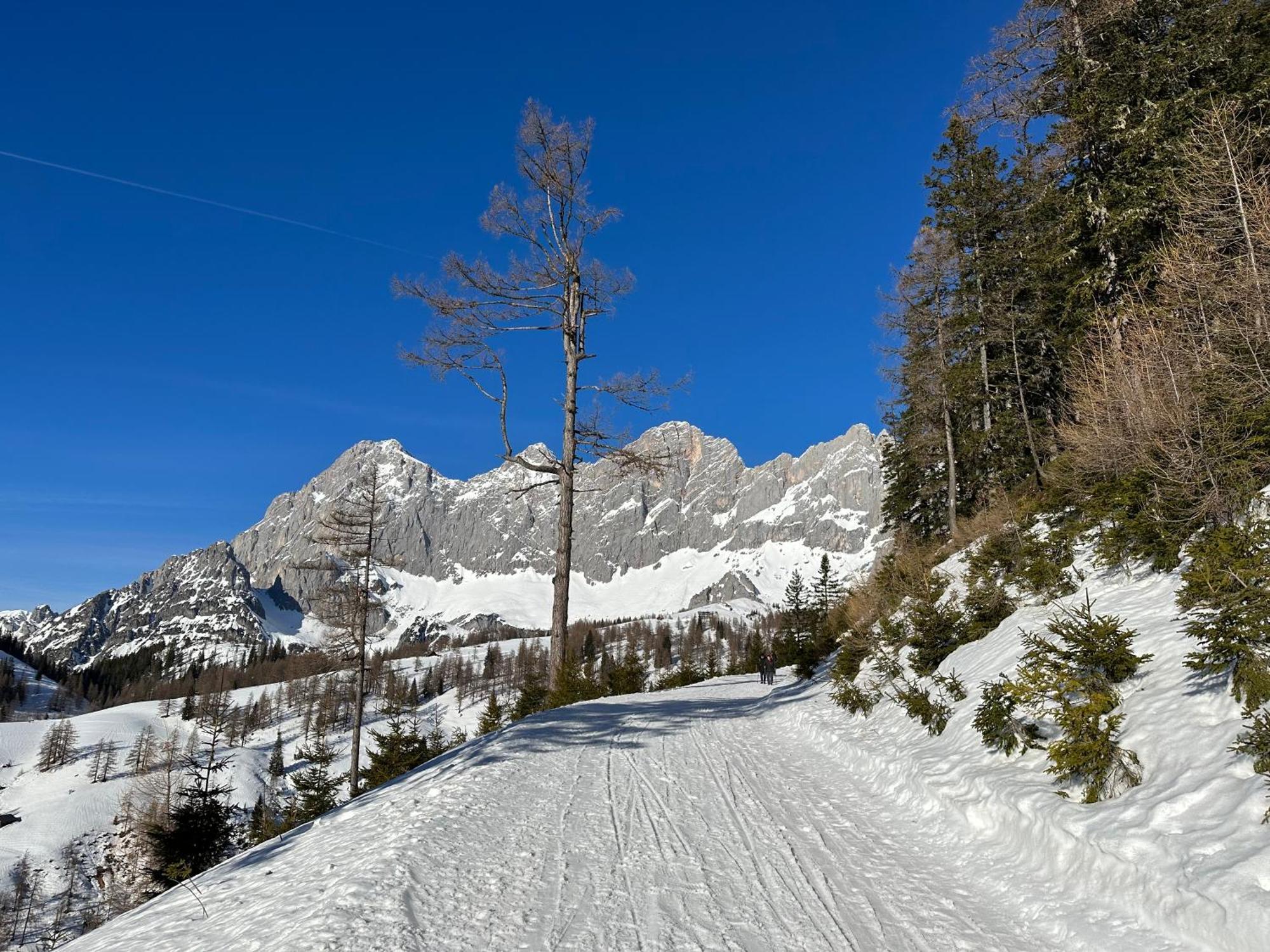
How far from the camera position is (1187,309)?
10477mm

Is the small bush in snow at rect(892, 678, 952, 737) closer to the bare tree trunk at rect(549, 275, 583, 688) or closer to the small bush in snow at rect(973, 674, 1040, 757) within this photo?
the small bush in snow at rect(973, 674, 1040, 757)

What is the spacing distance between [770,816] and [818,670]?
45.4 ft

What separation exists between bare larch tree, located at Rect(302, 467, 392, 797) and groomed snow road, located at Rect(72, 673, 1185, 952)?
633 inches

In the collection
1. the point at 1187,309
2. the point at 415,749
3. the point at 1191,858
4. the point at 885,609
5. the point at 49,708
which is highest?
the point at 1187,309

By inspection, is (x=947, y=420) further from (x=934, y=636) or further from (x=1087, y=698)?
(x=1087, y=698)

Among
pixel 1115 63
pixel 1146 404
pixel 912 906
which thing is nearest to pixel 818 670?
pixel 1146 404

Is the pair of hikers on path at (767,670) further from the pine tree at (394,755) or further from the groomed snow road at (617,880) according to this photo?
the groomed snow road at (617,880)

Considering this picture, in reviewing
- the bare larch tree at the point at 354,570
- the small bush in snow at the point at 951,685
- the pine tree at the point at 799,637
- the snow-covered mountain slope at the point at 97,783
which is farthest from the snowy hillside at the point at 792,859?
the snow-covered mountain slope at the point at 97,783

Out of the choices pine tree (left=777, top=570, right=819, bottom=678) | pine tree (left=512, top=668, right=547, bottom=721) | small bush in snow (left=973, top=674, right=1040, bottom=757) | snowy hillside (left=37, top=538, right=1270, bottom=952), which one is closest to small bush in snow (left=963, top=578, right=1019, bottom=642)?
snowy hillside (left=37, top=538, right=1270, bottom=952)

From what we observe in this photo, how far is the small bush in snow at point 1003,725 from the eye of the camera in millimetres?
6578

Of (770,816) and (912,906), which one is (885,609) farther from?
(912,906)

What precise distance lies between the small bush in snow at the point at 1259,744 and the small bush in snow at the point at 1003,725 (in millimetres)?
2142

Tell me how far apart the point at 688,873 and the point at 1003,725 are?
3989 millimetres

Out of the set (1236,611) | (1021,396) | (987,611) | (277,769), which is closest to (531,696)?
(987,611)
